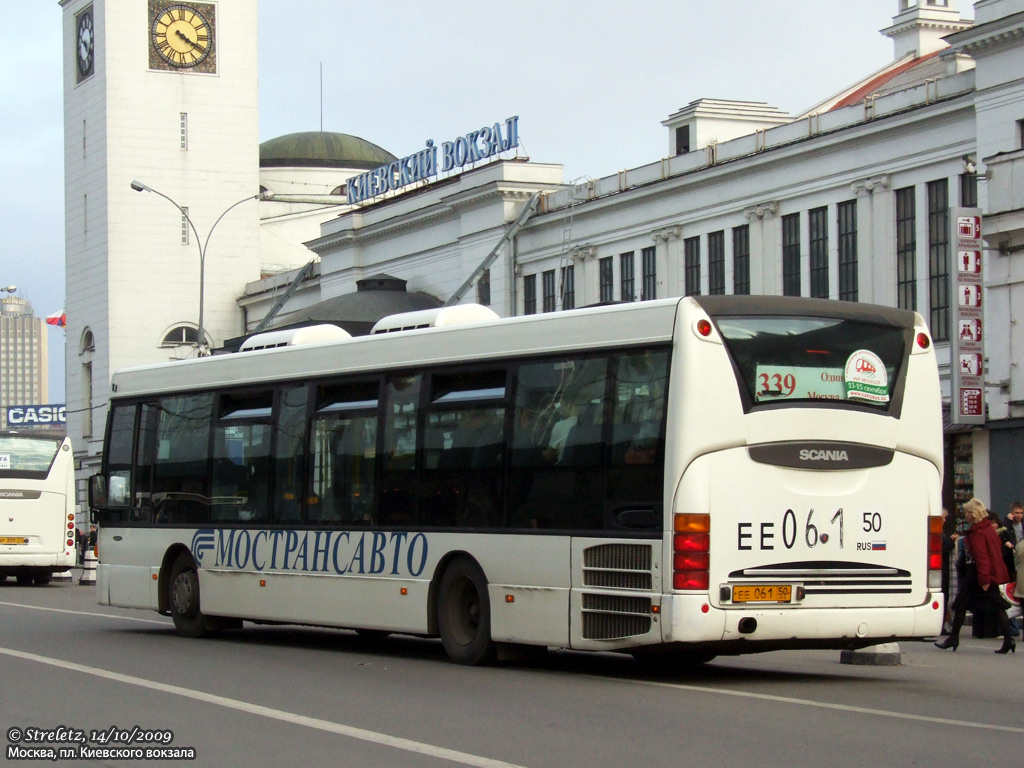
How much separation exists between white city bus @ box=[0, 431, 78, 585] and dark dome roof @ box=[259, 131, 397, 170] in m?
58.5

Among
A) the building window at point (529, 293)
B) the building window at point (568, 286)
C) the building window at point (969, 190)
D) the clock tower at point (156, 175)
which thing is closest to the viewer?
the building window at point (969, 190)

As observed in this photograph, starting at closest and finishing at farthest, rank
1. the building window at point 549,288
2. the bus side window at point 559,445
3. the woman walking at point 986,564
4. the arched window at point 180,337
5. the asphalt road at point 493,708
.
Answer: the asphalt road at point 493,708
the bus side window at point 559,445
the woman walking at point 986,564
the building window at point 549,288
the arched window at point 180,337

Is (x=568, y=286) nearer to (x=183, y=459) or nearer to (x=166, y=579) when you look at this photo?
(x=166, y=579)

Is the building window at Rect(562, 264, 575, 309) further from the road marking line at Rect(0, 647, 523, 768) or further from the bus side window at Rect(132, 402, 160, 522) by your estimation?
the road marking line at Rect(0, 647, 523, 768)

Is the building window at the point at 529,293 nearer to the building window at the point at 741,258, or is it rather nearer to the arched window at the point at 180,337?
the building window at the point at 741,258

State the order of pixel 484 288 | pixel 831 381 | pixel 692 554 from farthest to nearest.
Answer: pixel 484 288, pixel 831 381, pixel 692 554

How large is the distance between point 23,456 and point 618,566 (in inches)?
1056

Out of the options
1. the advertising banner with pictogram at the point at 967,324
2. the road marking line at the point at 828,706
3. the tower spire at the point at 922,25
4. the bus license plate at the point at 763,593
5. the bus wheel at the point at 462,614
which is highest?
the tower spire at the point at 922,25

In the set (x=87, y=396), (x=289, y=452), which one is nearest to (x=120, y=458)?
(x=289, y=452)

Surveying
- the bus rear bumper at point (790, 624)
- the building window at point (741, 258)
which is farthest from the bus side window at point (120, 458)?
the building window at point (741, 258)

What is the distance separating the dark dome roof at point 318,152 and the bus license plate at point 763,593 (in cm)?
8413

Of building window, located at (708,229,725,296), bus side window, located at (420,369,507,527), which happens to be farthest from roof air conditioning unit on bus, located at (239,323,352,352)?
building window, located at (708,229,725,296)

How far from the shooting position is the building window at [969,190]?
37.2 m

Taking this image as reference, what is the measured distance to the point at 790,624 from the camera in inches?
504
